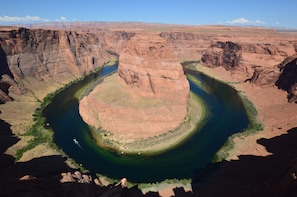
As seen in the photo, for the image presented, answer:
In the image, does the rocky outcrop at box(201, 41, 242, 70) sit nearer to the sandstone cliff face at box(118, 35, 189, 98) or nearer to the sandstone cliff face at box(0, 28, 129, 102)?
the sandstone cliff face at box(118, 35, 189, 98)

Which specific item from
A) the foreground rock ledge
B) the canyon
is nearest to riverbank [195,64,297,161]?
the canyon

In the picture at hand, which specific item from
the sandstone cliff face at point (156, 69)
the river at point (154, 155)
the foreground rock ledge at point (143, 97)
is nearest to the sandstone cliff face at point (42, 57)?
the river at point (154, 155)

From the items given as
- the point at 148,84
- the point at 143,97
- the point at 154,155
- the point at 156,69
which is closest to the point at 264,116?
the point at 156,69

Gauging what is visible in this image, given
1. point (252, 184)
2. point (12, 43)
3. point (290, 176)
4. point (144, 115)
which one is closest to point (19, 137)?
point (144, 115)

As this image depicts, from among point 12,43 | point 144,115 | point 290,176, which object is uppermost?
point 12,43

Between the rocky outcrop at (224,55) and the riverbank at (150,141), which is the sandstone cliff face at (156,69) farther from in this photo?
→ the rocky outcrop at (224,55)

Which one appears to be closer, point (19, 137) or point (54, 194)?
point (54, 194)

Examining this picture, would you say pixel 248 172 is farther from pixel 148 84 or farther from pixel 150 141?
pixel 148 84

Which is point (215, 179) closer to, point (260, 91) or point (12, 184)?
point (12, 184)
